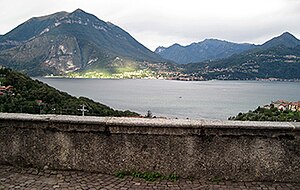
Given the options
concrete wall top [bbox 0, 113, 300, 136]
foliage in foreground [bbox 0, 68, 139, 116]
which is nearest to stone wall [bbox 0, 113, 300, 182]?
concrete wall top [bbox 0, 113, 300, 136]

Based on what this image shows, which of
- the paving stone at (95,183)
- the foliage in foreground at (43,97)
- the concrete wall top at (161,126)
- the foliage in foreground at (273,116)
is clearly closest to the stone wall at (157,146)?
the concrete wall top at (161,126)

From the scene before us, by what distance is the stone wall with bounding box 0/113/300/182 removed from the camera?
4.82m

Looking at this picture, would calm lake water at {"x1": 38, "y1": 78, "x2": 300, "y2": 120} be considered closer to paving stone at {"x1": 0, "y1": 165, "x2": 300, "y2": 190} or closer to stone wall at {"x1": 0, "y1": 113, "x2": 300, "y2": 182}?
stone wall at {"x1": 0, "y1": 113, "x2": 300, "y2": 182}

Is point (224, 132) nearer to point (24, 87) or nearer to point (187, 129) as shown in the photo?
point (187, 129)

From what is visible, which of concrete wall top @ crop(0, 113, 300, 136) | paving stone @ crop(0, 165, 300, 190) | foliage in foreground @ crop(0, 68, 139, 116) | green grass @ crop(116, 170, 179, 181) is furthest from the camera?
foliage in foreground @ crop(0, 68, 139, 116)

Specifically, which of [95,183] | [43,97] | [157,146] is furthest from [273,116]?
[95,183]

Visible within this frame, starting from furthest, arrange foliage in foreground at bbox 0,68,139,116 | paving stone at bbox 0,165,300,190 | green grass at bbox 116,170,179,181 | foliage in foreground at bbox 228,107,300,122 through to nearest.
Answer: foliage in foreground at bbox 0,68,139,116, foliage in foreground at bbox 228,107,300,122, green grass at bbox 116,170,179,181, paving stone at bbox 0,165,300,190

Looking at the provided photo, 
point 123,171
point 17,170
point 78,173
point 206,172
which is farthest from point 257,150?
point 17,170

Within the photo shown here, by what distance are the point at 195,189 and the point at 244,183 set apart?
2.59 feet

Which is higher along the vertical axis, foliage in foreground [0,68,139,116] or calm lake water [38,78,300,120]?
foliage in foreground [0,68,139,116]

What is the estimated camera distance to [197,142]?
493 centimetres

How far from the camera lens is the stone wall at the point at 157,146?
4820mm

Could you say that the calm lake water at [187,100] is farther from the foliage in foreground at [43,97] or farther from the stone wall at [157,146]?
the stone wall at [157,146]

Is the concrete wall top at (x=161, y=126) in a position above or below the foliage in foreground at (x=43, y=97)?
above
